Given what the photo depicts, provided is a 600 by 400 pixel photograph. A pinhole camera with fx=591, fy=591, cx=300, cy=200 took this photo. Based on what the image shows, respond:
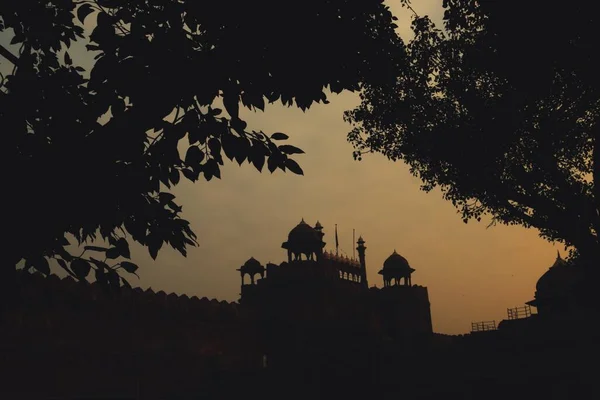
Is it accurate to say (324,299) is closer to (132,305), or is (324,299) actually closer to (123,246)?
A: (132,305)

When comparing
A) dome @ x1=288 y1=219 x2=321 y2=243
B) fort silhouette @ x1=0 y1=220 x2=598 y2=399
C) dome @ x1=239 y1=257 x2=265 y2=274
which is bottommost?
fort silhouette @ x1=0 y1=220 x2=598 y2=399

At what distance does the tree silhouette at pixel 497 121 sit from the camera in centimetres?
827

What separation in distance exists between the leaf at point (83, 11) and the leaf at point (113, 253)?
175 cm

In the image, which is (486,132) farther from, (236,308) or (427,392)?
(236,308)

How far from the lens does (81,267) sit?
4086 millimetres

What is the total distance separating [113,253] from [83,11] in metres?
1.87

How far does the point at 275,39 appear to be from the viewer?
4180 millimetres

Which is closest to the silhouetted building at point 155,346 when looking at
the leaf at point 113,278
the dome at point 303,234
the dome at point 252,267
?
the dome at point 303,234

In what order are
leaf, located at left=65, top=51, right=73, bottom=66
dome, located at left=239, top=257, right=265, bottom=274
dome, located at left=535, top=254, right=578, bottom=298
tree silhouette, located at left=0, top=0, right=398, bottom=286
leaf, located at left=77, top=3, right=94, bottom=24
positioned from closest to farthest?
tree silhouette, located at left=0, top=0, right=398, bottom=286, leaf, located at left=77, top=3, right=94, bottom=24, leaf, located at left=65, top=51, right=73, bottom=66, dome, located at left=535, top=254, right=578, bottom=298, dome, located at left=239, top=257, right=265, bottom=274

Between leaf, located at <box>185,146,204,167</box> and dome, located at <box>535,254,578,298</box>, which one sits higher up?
dome, located at <box>535,254,578,298</box>

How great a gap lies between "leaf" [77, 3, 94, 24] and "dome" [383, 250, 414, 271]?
34.2 meters

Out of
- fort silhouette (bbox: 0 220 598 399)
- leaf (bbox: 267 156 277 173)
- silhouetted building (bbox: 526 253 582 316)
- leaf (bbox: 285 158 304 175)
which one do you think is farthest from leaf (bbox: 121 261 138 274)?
silhouetted building (bbox: 526 253 582 316)

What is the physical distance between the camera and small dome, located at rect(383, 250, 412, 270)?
37.4m

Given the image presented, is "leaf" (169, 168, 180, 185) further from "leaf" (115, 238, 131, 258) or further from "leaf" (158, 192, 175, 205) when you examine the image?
"leaf" (115, 238, 131, 258)
